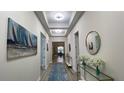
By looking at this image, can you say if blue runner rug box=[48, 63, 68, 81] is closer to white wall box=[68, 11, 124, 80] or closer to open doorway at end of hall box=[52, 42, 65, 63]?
white wall box=[68, 11, 124, 80]

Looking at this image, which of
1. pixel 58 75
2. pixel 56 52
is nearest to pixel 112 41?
pixel 58 75

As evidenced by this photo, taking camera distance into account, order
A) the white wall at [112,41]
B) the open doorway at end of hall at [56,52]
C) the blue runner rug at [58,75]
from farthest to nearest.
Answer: the open doorway at end of hall at [56,52], the blue runner rug at [58,75], the white wall at [112,41]

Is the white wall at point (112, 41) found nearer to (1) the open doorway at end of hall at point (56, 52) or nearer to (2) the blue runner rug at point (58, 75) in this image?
(2) the blue runner rug at point (58, 75)

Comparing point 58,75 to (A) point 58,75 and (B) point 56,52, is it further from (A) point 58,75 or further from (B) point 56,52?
(B) point 56,52

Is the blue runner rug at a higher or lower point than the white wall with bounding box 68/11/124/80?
lower

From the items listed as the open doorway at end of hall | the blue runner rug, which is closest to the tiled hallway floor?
the blue runner rug

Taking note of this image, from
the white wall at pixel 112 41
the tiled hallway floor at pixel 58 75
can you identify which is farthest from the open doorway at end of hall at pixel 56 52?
the white wall at pixel 112 41

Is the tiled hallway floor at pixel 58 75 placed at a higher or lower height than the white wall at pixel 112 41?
Answer: lower
